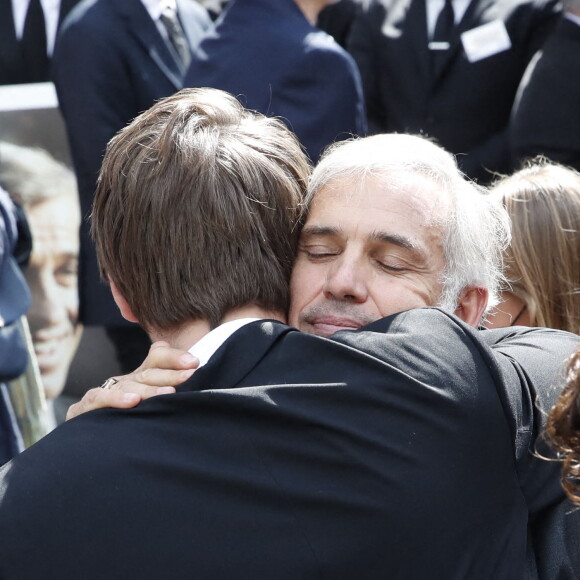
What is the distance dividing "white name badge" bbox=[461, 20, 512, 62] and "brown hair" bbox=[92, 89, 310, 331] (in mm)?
2383

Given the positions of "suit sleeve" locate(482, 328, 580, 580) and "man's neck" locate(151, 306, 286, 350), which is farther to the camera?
"man's neck" locate(151, 306, 286, 350)

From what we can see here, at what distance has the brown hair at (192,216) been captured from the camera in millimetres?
1750

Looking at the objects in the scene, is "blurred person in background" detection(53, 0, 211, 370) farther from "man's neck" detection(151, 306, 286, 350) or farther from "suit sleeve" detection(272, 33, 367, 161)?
"man's neck" detection(151, 306, 286, 350)

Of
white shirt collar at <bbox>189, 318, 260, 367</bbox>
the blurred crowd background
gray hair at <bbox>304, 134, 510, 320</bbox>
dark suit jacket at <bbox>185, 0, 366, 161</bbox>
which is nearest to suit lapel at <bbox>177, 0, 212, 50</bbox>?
the blurred crowd background

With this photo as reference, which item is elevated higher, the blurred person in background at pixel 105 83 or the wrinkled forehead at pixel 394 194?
the wrinkled forehead at pixel 394 194

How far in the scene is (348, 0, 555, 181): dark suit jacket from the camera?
13.2 ft

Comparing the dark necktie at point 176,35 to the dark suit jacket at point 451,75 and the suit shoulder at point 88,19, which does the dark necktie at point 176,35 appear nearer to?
the suit shoulder at point 88,19

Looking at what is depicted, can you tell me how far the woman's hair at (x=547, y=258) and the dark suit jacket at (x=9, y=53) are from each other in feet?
6.79

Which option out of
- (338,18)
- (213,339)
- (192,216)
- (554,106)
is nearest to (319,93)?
(554,106)

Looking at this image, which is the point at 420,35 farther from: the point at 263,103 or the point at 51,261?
the point at 51,261

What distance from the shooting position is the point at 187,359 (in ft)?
5.27

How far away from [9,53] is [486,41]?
6.41 ft

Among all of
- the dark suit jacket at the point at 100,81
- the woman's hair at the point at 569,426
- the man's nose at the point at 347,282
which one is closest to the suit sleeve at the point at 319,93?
the dark suit jacket at the point at 100,81

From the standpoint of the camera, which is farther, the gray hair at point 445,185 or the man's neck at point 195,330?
the gray hair at point 445,185
